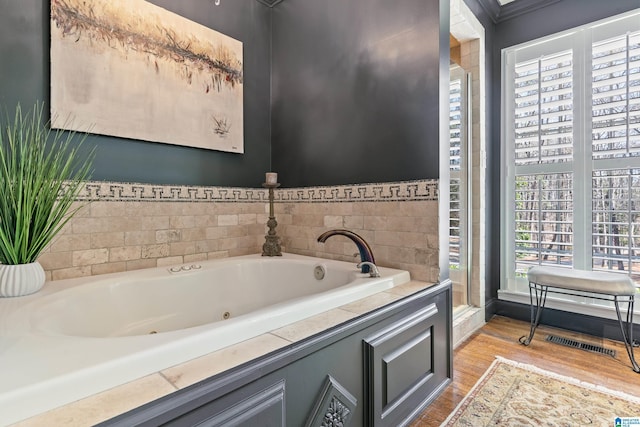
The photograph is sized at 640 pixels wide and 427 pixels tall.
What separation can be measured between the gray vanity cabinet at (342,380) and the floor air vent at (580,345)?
114cm

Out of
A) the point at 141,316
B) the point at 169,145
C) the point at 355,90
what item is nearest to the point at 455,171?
the point at 355,90

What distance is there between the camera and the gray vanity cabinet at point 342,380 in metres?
0.74

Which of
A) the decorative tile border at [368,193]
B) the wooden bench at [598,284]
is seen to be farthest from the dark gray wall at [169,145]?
the wooden bench at [598,284]

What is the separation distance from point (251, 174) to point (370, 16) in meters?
1.42

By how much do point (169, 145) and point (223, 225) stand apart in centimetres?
67

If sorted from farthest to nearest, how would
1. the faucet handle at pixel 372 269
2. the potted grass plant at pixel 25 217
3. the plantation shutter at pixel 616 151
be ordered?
Result: the plantation shutter at pixel 616 151
the faucet handle at pixel 372 269
the potted grass plant at pixel 25 217

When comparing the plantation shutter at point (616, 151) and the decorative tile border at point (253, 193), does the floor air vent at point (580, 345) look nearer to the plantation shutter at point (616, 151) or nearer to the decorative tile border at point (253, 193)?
the plantation shutter at point (616, 151)

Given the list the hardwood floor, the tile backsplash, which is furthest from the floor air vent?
the tile backsplash

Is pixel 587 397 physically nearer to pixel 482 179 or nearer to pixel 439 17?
pixel 482 179

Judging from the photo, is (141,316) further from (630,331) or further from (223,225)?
(630,331)

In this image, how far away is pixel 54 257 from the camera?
5.29ft

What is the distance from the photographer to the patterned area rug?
1.46m

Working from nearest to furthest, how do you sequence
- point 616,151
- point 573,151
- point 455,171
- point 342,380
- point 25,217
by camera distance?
point 342,380 → point 25,217 → point 616,151 → point 573,151 → point 455,171

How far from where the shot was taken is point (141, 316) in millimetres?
1659
